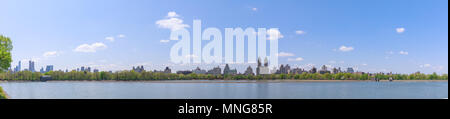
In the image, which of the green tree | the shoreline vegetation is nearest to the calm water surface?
the green tree

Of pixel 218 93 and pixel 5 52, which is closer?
pixel 5 52

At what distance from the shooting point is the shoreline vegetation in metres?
76.0

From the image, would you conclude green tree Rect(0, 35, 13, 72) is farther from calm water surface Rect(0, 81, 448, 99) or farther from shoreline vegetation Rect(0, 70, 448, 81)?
shoreline vegetation Rect(0, 70, 448, 81)

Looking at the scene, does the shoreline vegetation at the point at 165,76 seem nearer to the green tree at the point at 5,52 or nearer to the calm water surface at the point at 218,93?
the calm water surface at the point at 218,93

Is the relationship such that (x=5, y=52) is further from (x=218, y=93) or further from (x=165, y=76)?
(x=165, y=76)

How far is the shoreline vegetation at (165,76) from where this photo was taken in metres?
76.0

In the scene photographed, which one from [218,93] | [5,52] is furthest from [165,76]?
[5,52]

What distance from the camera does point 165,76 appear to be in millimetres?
94500

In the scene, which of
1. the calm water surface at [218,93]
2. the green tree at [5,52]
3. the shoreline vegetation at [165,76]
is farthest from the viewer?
the shoreline vegetation at [165,76]

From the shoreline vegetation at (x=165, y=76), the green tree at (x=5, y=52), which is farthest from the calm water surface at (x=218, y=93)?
the shoreline vegetation at (x=165, y=76)
